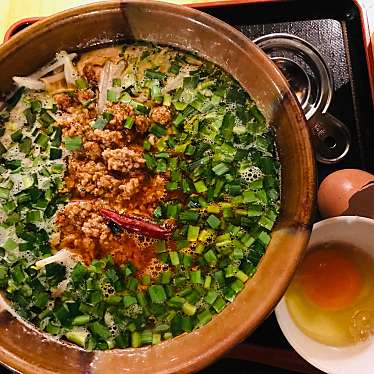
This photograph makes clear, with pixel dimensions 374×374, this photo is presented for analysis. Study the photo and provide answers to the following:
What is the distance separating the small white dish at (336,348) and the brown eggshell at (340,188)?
14cm

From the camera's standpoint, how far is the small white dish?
1.82 meters

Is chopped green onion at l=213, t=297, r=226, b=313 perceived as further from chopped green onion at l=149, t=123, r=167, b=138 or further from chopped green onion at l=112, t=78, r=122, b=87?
chopped green onion at l=112, t=78, r=122, b=87

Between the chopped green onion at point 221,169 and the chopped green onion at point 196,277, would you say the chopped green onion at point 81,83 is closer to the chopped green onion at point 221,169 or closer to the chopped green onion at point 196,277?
the chopped green onion at point 221,169

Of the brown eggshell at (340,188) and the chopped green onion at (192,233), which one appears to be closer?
the chopped green onion at (192,233)

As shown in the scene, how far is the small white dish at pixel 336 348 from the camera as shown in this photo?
1825 millimetres

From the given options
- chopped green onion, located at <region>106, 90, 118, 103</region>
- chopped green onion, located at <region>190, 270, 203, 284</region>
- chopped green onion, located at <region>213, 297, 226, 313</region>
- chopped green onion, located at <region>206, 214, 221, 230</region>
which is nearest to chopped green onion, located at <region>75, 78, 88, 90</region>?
chopped green onion, located at <region>106, 90, 118, 103</region>

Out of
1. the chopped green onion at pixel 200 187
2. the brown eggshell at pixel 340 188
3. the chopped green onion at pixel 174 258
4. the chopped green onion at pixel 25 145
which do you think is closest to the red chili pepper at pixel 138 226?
the chopped green onion at pixel 174 258

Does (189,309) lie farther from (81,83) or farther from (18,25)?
(18,25)

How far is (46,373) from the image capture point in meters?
1.69

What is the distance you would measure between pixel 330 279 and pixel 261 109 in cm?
65

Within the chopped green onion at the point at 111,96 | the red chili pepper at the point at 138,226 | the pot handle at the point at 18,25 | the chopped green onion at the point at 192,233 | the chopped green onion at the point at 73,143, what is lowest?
the chopped green onion at the point at 192,233

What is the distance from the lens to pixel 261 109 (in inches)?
71.9

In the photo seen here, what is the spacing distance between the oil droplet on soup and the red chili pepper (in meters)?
0.50

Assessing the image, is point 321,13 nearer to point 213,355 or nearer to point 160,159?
point 160,159
